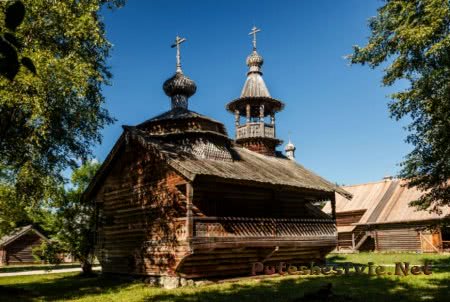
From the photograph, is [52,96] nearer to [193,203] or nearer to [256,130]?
[193,203]

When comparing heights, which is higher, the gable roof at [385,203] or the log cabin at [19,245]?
the gable roof at [385,203]

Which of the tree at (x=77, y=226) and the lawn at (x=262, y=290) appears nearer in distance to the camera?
the lawn at (x=262, y=290)

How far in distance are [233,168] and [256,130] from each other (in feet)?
33.0

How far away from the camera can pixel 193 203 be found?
60.4 feet

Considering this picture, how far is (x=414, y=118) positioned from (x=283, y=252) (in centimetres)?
913

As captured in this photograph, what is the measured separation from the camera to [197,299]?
1337 centimetres

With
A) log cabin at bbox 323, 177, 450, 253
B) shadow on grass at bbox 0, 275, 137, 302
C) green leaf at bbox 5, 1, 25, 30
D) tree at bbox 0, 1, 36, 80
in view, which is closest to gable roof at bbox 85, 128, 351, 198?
shadow on grass at bbox 0, 275, 137, 302

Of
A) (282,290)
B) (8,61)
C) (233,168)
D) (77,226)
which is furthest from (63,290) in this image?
(8,61)

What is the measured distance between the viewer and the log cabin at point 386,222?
35750 mm

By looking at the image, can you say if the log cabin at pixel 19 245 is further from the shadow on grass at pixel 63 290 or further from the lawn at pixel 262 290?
the lawn at pixel 262 290

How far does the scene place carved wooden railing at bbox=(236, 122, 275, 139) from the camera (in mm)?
28891

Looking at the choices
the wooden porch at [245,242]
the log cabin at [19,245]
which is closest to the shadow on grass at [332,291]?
the wooden porch at [245,242]

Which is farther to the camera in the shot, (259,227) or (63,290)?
(259,227)

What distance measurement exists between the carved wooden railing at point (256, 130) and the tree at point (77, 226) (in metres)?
11.4
